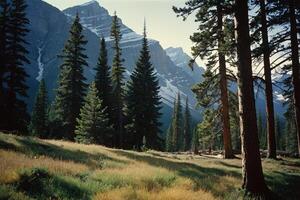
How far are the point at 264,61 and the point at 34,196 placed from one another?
17834mm

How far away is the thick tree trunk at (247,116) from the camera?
11117 millimetres

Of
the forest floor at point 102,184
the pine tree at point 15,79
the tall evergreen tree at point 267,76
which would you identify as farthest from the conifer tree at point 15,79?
the tall evergreen tree at point 267,76

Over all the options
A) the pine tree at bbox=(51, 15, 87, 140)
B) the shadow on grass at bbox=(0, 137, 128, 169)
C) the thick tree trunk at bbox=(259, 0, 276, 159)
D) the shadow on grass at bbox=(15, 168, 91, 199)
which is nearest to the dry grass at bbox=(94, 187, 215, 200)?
the shadow on grass at bbox=(15, 168, 91, 199)

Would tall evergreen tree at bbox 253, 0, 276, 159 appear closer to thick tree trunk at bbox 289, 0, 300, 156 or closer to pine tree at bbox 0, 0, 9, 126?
thick tree trunk at bbox 289, 0, 300, 156

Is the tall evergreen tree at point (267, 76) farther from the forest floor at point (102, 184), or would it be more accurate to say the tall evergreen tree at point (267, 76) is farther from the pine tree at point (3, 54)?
the pine tree at point (3, 54)

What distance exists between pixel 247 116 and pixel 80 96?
1322 inches

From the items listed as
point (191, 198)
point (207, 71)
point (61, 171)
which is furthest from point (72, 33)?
point (191, 198)

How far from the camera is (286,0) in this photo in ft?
64.3

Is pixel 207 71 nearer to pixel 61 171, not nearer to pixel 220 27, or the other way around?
pixel 220 27

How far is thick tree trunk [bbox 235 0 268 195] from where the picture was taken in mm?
11117

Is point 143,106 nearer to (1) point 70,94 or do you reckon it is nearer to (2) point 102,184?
(1) point 70,94

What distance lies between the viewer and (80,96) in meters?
42.9

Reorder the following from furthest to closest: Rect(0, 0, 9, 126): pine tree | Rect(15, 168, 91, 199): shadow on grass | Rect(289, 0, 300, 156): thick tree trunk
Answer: Rect(0, 0, 9, 126): pine tree → Rect(289, 0, 300, 156): thick tree trunk → Rect(15, 168, 91, 199): shadow on grass

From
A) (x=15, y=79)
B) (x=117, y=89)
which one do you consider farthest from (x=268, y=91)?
(x=117, y=89)
